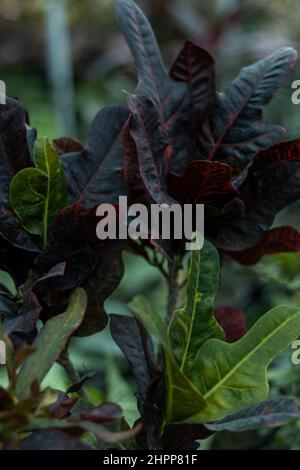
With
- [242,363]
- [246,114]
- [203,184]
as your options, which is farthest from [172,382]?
[246,114]

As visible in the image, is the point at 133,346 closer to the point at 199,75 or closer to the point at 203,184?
the point at 203,184

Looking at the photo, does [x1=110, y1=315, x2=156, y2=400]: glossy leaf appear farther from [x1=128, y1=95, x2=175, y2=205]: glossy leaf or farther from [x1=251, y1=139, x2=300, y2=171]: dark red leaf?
[x1=251, y1=139, x2=300, y2=171]: dark red leaf

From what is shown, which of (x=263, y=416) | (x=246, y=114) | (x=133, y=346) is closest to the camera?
(x=263, y=416)

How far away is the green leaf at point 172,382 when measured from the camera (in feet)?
1.89

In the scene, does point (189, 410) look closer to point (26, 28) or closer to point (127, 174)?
point (127, 174)

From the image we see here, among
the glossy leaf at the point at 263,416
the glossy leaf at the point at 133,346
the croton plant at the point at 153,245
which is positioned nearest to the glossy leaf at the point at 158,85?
the croton plant at the point at 153,245

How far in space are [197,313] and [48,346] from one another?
0.16 m

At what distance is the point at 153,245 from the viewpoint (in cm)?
75

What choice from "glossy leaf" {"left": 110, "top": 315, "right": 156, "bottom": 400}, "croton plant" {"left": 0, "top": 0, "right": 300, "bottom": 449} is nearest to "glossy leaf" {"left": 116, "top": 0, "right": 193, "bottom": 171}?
"croton plant" {"left": 0, "top": 0, "right": 300, "bottom": 449}

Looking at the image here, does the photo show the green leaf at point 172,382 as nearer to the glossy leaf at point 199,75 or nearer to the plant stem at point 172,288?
the plant stem at point 172,288

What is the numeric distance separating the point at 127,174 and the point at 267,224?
0.19 metres

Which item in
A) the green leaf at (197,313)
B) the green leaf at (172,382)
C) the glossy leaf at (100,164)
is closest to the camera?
the green leaf at (172,382)

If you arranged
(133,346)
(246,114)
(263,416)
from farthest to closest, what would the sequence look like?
Answer: (246,114) → (133,346) → (263,416)

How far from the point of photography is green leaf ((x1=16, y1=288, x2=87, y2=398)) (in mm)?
627
